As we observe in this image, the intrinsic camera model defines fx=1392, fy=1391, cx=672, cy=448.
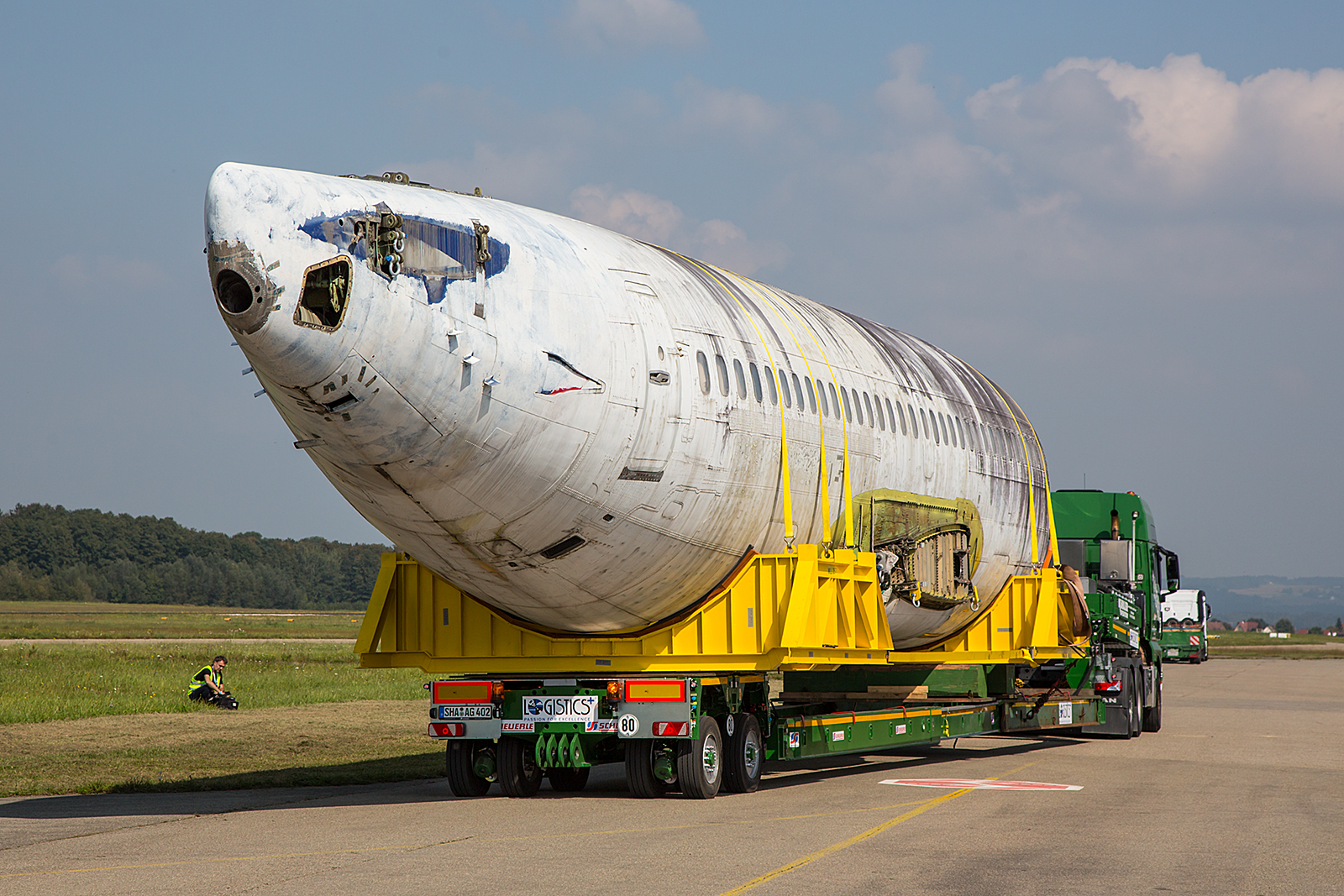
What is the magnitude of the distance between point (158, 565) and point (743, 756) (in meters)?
148

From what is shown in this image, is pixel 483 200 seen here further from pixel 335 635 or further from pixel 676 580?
pixel 335 635

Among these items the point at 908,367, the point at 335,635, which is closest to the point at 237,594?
the point at 335,635

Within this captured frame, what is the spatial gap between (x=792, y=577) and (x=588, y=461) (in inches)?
114

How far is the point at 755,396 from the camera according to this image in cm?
1388

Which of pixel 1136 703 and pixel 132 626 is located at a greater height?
pixel 132 626

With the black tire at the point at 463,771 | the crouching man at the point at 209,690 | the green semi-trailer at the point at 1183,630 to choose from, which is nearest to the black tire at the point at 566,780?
the black tire at the point at 463,771

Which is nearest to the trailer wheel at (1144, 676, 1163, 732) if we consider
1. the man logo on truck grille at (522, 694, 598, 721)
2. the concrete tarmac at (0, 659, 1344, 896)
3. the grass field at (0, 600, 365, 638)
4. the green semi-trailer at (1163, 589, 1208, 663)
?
the concrete tarmac at (0, 659, 1344, 896)

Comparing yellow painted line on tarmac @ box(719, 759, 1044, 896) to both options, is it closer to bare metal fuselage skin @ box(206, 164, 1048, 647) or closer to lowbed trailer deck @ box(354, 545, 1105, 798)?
lowbed trailer deck @ box(354, 545, 1105, 798)

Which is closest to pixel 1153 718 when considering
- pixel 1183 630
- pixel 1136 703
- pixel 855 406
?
pixel 1136 703

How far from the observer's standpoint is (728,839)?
1122 cm

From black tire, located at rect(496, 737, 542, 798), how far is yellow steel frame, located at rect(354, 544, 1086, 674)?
33.3 inches

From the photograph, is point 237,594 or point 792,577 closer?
point 792,577

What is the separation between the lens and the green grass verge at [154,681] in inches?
1019

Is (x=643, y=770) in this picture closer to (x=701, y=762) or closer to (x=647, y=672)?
(x=701, y=762)
